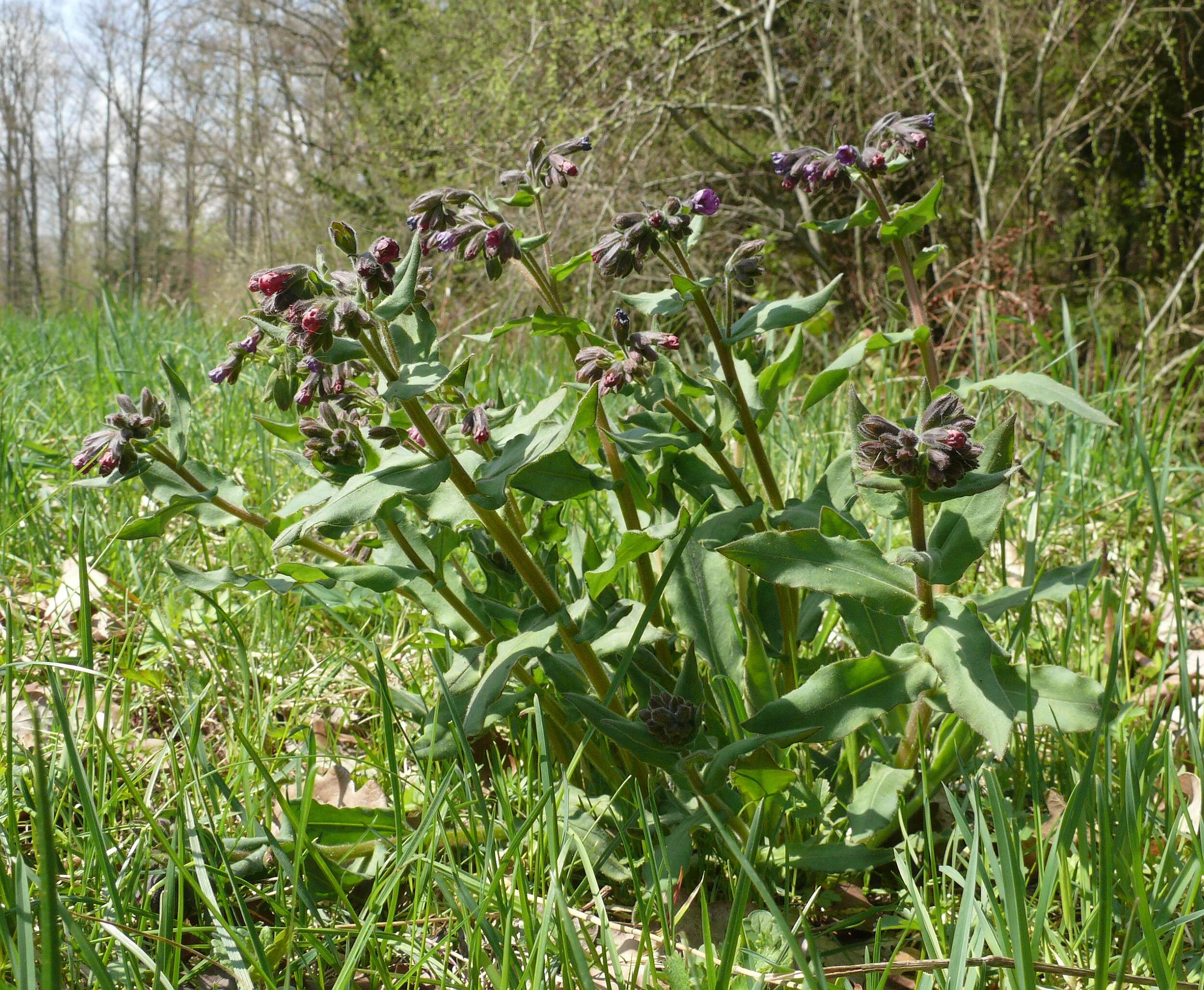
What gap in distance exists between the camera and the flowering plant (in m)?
1.28

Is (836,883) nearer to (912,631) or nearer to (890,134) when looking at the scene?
(912,631)

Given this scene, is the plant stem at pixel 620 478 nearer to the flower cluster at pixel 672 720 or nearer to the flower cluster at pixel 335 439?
the flower cluster at pixel 672 720

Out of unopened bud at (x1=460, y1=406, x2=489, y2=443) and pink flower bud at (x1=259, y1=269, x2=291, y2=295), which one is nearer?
pink flower bud at (x1=259, y1=269, x2=291, y2=295)

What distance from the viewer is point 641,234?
1.55 m

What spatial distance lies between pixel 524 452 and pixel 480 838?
0.64 m

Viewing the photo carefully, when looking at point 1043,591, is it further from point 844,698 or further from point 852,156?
point 852,156

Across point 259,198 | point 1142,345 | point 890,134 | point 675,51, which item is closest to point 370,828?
point 890,134

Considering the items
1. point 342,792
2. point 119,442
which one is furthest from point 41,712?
point 119,442

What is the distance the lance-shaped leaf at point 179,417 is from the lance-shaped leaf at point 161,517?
0.08 metres

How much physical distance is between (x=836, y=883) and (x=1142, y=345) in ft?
6.70

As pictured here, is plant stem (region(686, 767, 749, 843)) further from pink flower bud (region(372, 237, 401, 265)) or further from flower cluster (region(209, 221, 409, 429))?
pink flower bud (region(372, 237, 401, 265))

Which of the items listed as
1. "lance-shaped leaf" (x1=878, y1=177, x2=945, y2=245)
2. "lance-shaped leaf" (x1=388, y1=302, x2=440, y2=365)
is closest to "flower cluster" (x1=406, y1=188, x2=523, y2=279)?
"lance-shaped leaf" (x1=388, y1=302, x2=440, y2=365)

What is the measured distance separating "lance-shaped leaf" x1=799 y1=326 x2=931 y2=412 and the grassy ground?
394mm

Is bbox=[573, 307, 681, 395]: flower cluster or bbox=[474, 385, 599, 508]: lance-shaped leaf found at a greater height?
bbox=[573, 307, 681, 395]: flower cluster
